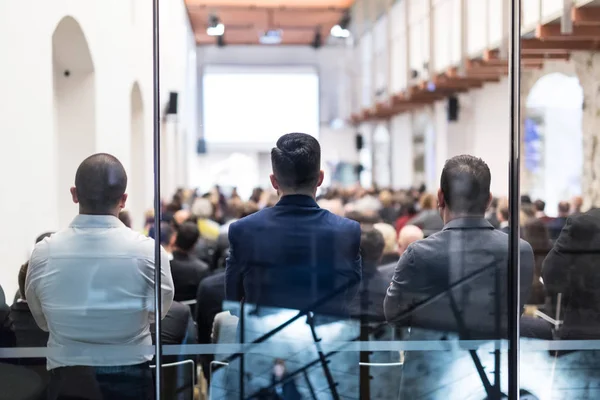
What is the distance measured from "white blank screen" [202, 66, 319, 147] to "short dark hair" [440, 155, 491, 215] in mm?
538

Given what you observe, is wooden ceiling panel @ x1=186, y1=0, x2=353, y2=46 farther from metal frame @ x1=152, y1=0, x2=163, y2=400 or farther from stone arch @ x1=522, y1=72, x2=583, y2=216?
stone arch @ x1=522, y1=72, x2=583, y2=216

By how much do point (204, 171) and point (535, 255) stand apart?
148 centimetres

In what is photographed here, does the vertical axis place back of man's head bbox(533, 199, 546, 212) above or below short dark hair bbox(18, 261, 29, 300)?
above

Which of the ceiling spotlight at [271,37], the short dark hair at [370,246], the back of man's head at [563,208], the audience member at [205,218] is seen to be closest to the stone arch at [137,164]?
the short dark hair at [370,246]

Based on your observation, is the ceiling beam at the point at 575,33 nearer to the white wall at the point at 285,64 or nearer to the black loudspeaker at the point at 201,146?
the white wall at the point at 285,64

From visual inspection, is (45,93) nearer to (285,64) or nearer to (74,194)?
(74,194)

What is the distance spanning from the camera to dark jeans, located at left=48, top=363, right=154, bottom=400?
2.89 metres

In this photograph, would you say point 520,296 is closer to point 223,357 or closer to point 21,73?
point 223,357

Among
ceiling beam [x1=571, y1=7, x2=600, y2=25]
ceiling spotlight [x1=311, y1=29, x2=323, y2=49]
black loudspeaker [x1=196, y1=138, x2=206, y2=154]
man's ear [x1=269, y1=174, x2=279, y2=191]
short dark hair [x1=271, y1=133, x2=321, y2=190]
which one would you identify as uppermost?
ceiling beam [x1=571, y1=7, x2=600, y2=25]

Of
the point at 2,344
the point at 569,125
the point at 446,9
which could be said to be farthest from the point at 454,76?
the point at 2,344

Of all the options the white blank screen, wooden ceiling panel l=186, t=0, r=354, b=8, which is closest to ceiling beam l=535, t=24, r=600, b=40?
wooden ceiling panel l=186, t=0, r=354, b=8

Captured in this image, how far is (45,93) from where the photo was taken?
9.86ft

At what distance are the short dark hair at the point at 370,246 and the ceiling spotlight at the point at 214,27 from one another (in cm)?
95

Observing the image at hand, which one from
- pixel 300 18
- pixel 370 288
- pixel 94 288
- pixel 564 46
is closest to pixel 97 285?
pixel 94 288
